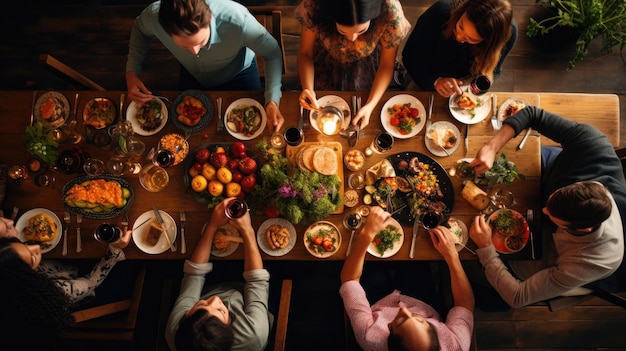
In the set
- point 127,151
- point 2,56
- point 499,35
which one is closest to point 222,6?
point 127,151

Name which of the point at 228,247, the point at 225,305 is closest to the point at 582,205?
the point at 228,247

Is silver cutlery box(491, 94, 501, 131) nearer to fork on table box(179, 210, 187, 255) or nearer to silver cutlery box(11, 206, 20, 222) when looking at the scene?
fork on table box(179, 210, 187, 255)

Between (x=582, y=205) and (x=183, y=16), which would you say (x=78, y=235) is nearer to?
(x=183, y=16)

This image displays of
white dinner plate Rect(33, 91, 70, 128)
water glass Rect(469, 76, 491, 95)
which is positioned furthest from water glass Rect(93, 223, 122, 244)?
water glass Rect(469, 76, 491, 95)

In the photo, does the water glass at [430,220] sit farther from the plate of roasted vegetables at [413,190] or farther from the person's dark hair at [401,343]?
the person's dark hair at [401,343]

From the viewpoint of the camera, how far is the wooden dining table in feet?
7.55

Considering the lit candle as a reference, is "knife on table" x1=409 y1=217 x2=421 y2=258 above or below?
below

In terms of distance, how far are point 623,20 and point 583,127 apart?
5.44 feet

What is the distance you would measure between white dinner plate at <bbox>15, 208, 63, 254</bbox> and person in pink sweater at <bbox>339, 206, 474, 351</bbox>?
66.7 inches

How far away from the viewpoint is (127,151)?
2311 mm

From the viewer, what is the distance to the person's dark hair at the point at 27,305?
194cm

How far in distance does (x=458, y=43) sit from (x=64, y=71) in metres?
2.56

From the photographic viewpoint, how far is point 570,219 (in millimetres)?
1995

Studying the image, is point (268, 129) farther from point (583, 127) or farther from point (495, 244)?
point (583, 127)
